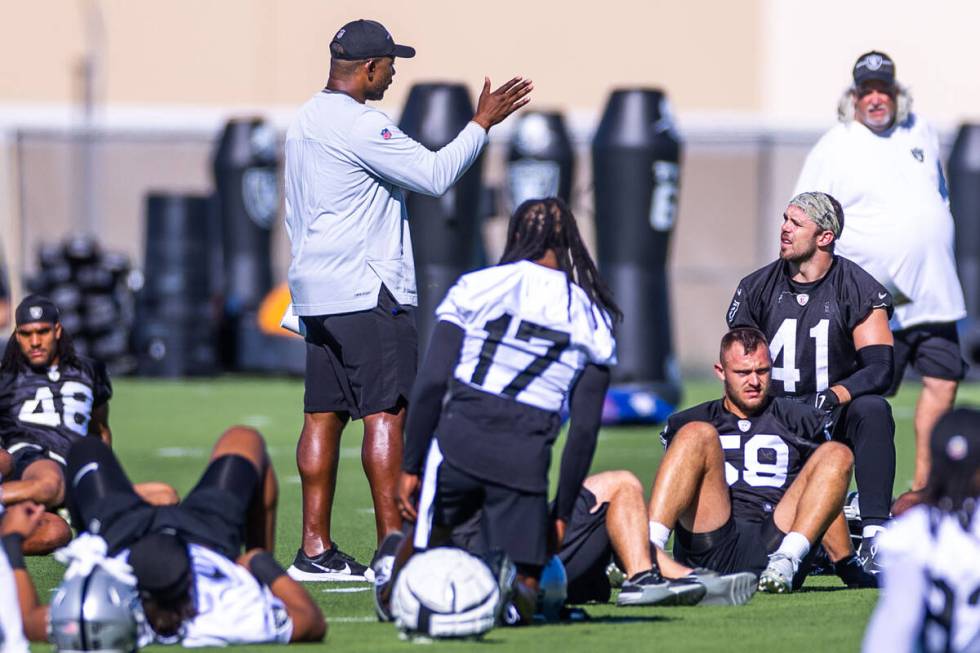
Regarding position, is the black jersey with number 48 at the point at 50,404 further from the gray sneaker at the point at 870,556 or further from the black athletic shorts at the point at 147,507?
the gray sneaker at the point at 870,556

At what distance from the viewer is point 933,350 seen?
10312 millimetres

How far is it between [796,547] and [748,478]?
0.47m

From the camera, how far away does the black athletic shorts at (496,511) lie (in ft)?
21.1

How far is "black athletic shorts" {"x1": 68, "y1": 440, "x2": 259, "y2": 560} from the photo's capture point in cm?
600

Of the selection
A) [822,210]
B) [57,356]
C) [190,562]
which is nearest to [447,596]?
[190,562]

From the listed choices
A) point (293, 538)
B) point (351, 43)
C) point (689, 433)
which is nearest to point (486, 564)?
point (689, 433)

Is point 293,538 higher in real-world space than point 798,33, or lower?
lower

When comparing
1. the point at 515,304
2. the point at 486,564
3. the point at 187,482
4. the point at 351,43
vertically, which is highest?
the point at 351,43

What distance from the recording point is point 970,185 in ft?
65.4

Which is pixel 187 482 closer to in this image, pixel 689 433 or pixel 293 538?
pixel 293 538

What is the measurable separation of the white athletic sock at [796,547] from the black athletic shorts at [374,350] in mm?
1641

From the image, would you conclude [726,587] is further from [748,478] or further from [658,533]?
[748,478]

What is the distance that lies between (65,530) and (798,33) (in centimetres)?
2415

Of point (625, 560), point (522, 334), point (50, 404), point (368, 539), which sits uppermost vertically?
point (522, 334)
